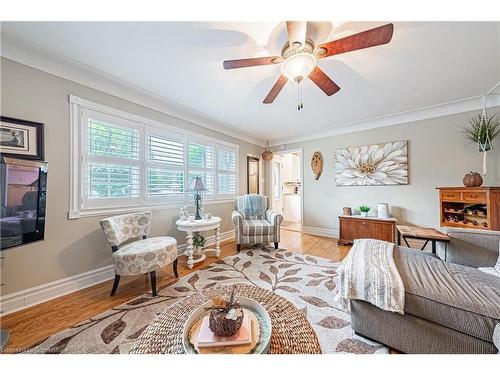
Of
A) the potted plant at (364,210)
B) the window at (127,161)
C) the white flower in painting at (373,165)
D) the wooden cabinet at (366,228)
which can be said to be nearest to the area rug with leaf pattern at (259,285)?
the wooden cabinet at (366,228)

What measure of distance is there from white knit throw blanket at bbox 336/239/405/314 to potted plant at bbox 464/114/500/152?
2.50 meters

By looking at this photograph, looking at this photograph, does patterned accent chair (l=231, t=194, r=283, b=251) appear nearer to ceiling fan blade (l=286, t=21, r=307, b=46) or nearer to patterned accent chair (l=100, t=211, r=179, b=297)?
patterned accent chair (l=100, t=211, r=179, b=297)

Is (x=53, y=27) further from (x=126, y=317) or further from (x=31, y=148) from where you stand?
(x=126, y=317)

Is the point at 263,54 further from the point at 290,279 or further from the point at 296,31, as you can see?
the point at 290,279

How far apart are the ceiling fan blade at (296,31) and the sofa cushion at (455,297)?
6.01 feet

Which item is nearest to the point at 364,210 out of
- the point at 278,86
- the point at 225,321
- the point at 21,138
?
the point at 278,86

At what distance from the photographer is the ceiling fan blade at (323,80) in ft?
5.17

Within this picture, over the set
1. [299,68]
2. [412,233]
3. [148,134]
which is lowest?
[412,233]

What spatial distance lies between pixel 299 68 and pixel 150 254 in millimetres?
2214

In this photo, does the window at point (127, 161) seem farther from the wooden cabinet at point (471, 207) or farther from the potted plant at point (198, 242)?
the wooden cabinet at point (471, 207)

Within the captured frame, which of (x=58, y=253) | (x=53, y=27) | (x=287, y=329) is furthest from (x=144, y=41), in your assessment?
(x=287, y=329)

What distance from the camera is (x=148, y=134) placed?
2580 millimetres

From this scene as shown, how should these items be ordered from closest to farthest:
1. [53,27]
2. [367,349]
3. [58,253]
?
[367,349]
[53,27]
[58,253]

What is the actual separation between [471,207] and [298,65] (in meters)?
3.16
